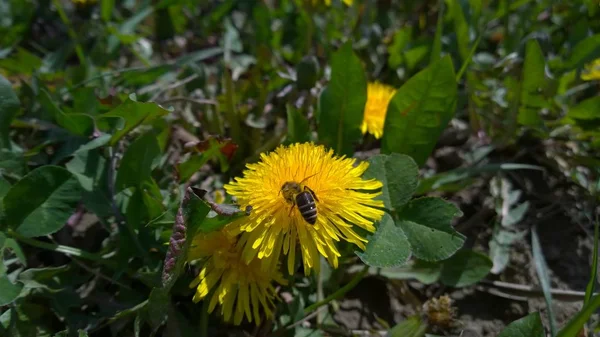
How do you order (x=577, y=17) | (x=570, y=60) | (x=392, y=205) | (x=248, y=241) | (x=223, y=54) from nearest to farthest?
(x=248, y=241), (x=392, y=205), (x=570, y=60), (x=577, y=17), (x=223, y=54)

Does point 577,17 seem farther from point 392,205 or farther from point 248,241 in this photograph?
point 248,241

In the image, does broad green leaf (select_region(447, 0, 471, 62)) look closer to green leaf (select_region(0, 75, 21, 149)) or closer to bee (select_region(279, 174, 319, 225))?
bee (select_region(279, 174, 319, 225))

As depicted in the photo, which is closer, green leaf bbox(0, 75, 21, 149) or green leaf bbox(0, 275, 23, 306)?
green leaf bbox(0, 275, 23, 306)

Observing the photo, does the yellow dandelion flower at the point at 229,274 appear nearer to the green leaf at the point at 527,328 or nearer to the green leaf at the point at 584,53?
the green leaf at the point at 527,328

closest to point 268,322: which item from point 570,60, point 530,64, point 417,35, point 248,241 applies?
point 248,241

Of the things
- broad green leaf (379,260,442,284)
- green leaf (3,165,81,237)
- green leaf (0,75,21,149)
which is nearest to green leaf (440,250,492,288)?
broad green leaf (379,260,442,284)

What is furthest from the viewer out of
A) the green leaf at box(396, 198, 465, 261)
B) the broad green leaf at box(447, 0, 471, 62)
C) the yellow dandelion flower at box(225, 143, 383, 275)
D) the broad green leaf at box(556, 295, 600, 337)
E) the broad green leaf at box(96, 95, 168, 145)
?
the broad green leaf at box(447, 0, 471, 62)

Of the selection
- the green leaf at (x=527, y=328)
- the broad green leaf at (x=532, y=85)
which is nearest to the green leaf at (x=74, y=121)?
the green leaf at (x=527, y=328)
